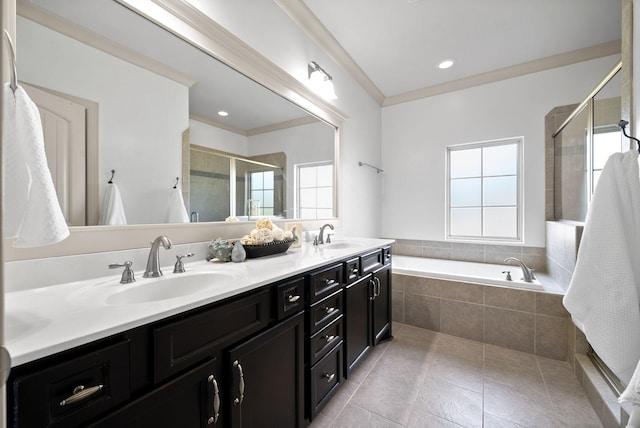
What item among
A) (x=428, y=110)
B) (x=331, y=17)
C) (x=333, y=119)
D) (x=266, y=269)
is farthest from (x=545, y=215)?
(x=266, y=269)

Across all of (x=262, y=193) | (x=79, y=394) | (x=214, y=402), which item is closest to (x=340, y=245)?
(x=262, y=193)

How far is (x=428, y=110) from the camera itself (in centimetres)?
328

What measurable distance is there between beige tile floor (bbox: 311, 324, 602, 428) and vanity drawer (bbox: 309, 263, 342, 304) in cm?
69

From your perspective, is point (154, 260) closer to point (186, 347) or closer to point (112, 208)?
point (112, 208)

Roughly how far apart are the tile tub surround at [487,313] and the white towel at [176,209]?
2.10m

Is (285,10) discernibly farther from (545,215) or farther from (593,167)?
(545,215)

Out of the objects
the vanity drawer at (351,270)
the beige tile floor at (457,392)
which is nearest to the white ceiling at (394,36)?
the vanity drawer at (351,270)

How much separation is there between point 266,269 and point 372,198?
94.3 inches

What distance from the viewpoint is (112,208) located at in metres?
1.07

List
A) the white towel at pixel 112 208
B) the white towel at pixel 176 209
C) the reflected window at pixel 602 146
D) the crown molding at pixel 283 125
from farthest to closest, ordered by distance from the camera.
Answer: the crown molding at pixel 283 125
the reflected window at pixel 602 146
the white towel at pixel 176 209
the white towel at pixel 112 208

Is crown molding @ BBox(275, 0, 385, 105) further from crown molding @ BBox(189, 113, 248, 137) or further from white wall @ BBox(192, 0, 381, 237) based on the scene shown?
crown molding @ BBox(189, 113, 248, 137)

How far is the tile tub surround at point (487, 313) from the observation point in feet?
6.72

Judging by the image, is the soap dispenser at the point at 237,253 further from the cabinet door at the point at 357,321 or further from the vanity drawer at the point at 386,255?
the vanity drawer at the point at 386,255

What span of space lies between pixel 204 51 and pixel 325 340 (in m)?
1.66
